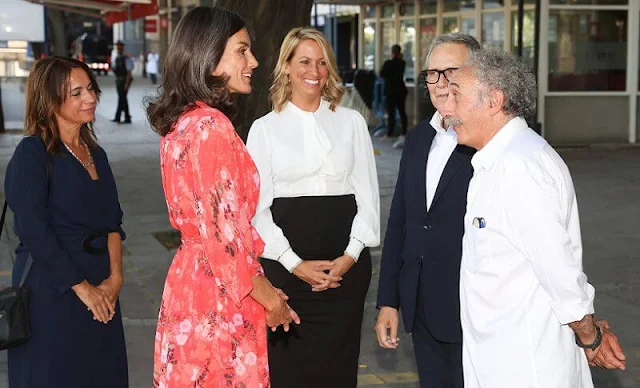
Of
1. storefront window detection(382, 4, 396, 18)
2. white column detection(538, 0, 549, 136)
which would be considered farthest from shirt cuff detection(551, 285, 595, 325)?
storefront window detection(382, 4, 396, 18)

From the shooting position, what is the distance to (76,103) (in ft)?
14.9

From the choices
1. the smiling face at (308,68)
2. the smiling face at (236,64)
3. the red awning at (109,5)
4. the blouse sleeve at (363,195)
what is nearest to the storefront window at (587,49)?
the red awning at (109,5)

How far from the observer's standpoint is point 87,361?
4.49 metres

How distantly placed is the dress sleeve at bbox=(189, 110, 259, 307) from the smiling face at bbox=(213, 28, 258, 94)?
0.61 ft

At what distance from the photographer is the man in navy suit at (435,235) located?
3.88 metres

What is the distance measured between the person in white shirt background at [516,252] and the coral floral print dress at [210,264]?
71cm

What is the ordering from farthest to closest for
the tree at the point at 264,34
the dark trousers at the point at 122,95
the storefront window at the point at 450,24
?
the dark trousers at the point at 122,95 < the storefront window at the point at 450,24 < the tree at the point at 264,34

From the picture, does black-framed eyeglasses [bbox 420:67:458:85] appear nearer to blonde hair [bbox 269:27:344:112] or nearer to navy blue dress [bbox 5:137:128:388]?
blonde hair [bbox 269:27:344:112]

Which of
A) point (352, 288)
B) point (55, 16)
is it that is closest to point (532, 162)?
point (352, 288)

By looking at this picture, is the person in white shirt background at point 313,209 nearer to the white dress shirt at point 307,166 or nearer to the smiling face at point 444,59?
the white dress shirt at point 307,166

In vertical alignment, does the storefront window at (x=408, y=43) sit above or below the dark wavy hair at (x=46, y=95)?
above

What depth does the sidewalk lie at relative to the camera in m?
6.45

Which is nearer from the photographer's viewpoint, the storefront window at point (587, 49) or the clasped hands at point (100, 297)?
the clasped hands at point (100, 297)

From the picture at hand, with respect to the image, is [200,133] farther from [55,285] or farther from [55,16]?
[55,16]
